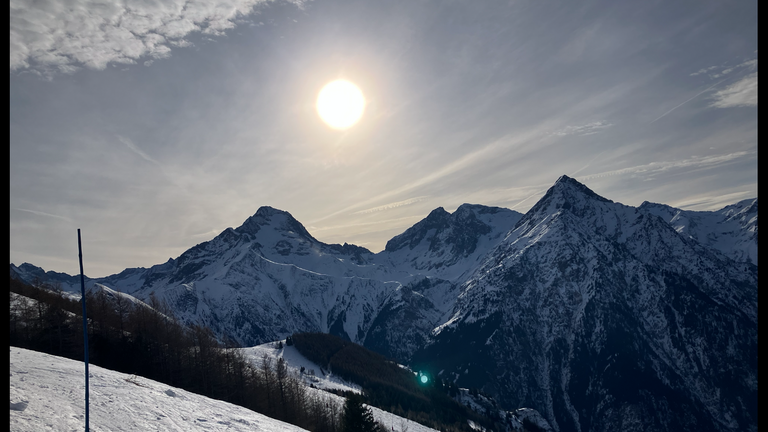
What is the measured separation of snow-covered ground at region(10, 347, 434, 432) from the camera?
21484mm

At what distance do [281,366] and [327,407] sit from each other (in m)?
15.6

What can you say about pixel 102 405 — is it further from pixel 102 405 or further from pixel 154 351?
pixel 154 351

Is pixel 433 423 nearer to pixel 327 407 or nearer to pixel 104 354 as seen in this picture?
pixel 327 407

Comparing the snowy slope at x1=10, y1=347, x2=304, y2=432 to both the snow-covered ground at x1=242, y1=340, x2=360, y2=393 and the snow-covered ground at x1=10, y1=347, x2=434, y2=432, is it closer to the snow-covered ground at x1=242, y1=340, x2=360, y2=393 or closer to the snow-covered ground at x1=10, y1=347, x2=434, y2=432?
the snow-covered ground at x1=10, y1=347, x2=434, y2=432

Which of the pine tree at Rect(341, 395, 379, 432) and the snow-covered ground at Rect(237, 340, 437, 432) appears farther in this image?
the snow-covered ground at Rect(237, 340, 437, 432)

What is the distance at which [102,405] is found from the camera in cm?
2647

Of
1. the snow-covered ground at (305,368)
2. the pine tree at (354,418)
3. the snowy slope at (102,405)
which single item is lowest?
the snow-covered ground at (305,368)

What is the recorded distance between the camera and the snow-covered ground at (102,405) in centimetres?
2148

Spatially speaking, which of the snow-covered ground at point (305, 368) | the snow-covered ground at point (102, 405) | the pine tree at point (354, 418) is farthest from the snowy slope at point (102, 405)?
the snow-covered ground at point (305, 368)

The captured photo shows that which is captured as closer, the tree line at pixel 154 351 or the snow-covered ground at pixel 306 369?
the tree line at pixel 154 351

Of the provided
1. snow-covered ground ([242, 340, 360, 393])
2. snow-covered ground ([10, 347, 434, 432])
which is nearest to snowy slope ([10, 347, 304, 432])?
snow-covered ground ([10, 347, 434, 432])

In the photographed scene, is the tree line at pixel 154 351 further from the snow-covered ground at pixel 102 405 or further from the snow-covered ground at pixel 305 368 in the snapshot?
the snow-covered ground at pixel 305 368

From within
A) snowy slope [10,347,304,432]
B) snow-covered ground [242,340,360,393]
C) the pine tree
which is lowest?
snow-covered ground [242,340,360,393]
